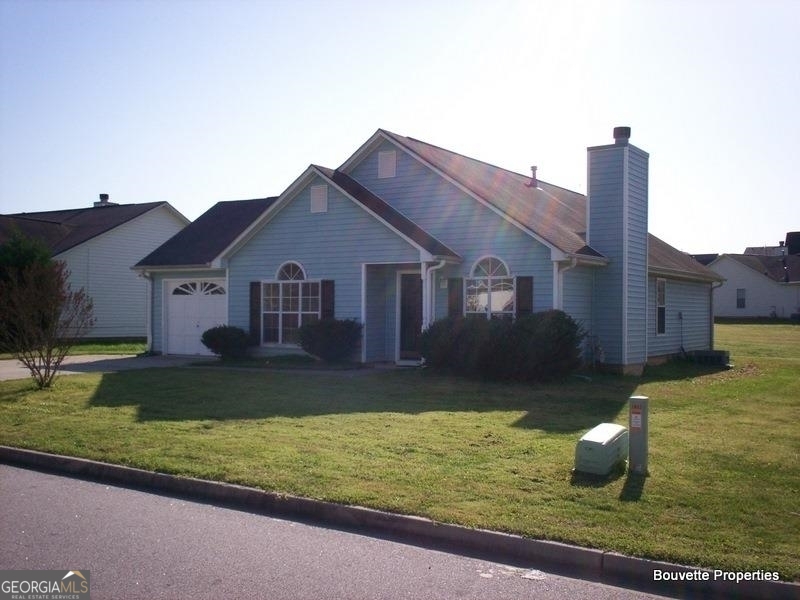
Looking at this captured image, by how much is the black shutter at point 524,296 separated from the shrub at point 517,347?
134 cm

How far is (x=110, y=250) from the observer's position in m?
34.0

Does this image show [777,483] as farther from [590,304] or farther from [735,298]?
[735,298]

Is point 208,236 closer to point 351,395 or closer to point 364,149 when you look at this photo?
point 364,149

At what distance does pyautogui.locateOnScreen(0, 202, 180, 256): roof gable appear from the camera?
33.1 metres

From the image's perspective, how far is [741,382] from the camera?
1753cm

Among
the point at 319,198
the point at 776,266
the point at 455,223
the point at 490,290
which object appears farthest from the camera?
the point at 776,266

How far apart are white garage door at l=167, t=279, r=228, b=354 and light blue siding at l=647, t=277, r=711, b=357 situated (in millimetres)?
11970

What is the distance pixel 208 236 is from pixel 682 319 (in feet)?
49.0

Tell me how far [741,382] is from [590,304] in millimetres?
3756

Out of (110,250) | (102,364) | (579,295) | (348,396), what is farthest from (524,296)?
(110,250)

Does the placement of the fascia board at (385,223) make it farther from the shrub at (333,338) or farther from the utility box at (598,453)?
the utility box at (598,453)

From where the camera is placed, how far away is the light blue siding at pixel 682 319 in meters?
21.1

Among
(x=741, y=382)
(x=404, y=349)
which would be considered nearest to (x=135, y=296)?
(x=404, y=349)

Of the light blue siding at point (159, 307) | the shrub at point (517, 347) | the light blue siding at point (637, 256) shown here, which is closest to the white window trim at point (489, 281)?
the shrub at point (517, 347)
